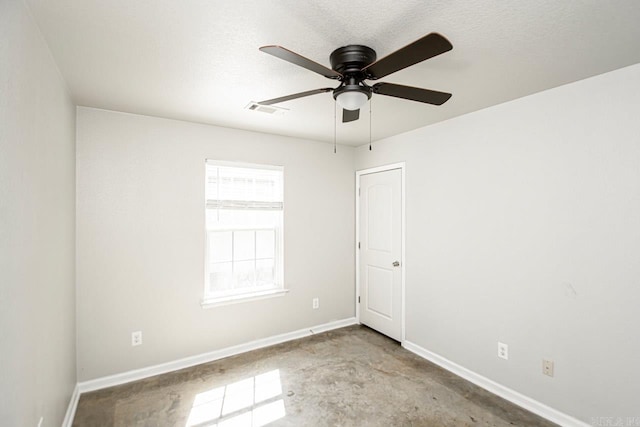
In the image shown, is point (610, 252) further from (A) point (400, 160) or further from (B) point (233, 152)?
(B) point (233, 152)

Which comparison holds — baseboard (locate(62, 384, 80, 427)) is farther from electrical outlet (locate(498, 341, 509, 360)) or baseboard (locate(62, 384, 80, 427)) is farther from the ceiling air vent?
electrical outlet (locate(498, 341, 509, 360))

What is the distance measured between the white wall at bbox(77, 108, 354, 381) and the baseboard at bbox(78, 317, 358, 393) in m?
0.05

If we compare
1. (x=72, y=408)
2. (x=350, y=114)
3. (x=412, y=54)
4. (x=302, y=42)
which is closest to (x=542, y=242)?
(x=350, y=114)

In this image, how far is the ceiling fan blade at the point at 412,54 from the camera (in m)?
1.18

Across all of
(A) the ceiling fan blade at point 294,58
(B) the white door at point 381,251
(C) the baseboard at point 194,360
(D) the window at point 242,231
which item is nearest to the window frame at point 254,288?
(D) the window at point 242,231

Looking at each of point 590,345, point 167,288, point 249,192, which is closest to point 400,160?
point 249,192

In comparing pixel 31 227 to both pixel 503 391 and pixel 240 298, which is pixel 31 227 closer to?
pixel 240 298

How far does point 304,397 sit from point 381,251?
1920mm

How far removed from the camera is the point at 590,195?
6.88 feet

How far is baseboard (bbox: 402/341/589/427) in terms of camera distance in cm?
220

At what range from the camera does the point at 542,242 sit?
2.35 m

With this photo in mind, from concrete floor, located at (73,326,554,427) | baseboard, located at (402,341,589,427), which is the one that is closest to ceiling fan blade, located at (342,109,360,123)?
concrete floor, located at (73,326,554,427)

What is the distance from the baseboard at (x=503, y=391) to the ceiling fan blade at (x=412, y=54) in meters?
2.64

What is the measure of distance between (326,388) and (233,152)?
2512mm
